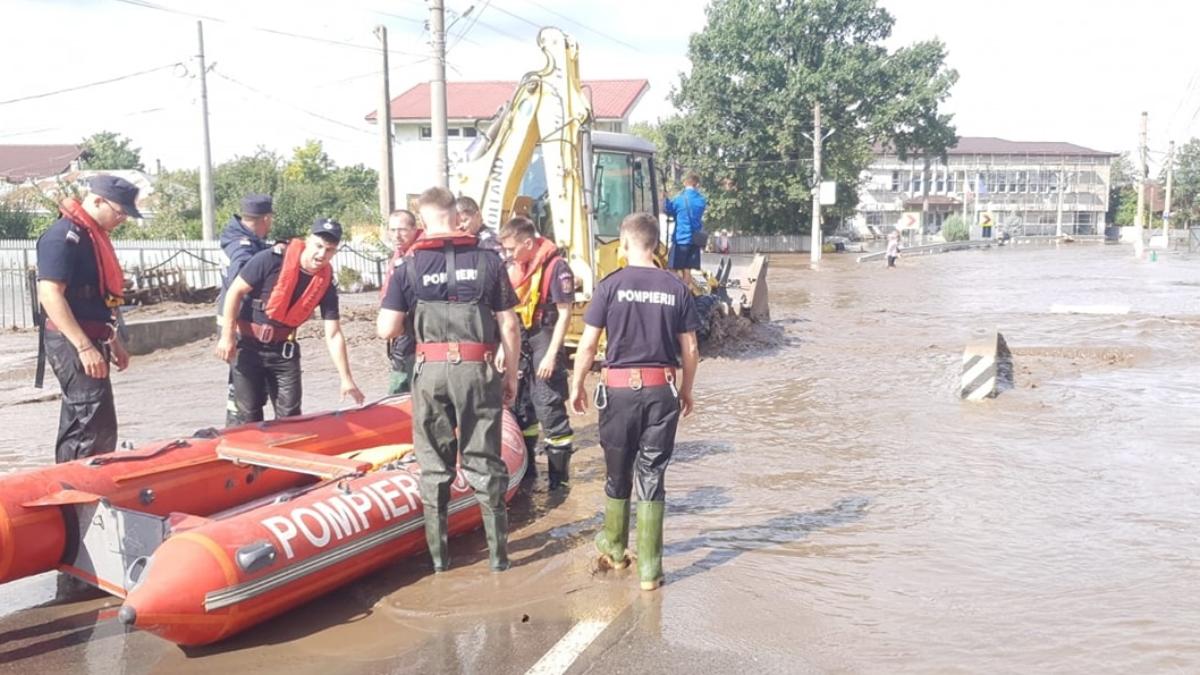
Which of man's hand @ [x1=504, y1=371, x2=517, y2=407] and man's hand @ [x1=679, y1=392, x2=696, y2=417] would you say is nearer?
man's hand @ [x1=679, y1=392, x2=696, y2=417]

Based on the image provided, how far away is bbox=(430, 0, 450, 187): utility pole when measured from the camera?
585 inches

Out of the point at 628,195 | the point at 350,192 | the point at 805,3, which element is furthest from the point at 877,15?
the point at 628,195

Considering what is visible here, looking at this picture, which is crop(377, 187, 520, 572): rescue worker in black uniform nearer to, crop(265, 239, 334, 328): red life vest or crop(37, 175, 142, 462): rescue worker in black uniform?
crop(265, 239, 334, 328): red life vest

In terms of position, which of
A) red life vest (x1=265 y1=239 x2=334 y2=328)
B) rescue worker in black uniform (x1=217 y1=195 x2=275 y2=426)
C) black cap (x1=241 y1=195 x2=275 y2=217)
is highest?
black cap (x1=241 y1=195 x2=275 y2=217)

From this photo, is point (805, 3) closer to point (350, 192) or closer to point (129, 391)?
point (350, 192)

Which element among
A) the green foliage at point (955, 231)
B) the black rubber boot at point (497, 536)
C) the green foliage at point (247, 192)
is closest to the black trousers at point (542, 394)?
the black rubber boot at point (497, 536)

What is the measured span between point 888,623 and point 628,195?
26.8 feet

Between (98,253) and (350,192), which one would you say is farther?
(350,192)

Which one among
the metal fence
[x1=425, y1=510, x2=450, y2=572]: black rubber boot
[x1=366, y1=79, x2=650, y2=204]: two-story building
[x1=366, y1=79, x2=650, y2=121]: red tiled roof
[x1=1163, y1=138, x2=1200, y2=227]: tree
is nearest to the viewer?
[x1=425, y1=510, x2=450, y2=572]: black rubber boot

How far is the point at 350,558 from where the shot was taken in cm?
462

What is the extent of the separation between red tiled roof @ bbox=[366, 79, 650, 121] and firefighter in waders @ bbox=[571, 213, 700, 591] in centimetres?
4548

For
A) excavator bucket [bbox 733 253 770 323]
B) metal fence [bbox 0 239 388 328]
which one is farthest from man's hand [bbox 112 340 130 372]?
metal fence [bbox 0 239 388 328]

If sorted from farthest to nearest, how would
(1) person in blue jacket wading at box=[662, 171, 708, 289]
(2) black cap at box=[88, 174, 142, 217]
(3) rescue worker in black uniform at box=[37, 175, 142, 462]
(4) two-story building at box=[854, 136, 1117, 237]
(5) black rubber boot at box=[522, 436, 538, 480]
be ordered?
(4) two-story building at box=[854, 136, 1117, 237]
(1) person in blue jacket wading at box=[662, 171, 708, 289]
(5) black rubber boot at box=[522, 436, 538, 480]
(2) black cap at box=[88, 174, 142, 217]
(3) rescue worker in black uniform at box=[37, 175, 142, 462]

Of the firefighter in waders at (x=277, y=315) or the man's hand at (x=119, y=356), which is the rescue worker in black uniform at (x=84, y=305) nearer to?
the man's hand at (x=119, y=356)
